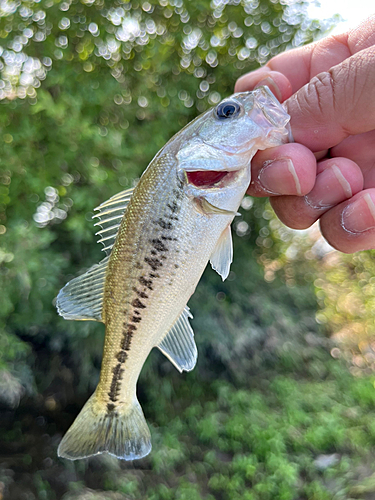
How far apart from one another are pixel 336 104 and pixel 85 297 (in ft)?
4.64

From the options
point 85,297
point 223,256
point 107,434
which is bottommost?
point 107,434

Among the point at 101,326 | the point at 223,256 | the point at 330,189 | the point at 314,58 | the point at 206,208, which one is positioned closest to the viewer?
the point at 206,208

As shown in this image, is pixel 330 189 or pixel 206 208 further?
pixel 330 189

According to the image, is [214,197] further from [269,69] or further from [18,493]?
[18,493]

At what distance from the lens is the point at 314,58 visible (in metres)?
2.15

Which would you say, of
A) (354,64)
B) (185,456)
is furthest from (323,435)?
(354,64)

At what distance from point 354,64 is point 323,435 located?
3999 mm

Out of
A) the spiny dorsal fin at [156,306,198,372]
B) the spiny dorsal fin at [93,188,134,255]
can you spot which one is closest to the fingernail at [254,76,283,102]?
the spiny dorsal fin at [93,188,134,255]

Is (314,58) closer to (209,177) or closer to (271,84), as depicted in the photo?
(271,84)

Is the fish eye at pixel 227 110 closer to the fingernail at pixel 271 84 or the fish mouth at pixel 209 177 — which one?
the fish mouth at pixel 209 177

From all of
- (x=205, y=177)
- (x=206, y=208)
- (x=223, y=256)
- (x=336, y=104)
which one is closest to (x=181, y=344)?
Answer: (x=223, y=256)

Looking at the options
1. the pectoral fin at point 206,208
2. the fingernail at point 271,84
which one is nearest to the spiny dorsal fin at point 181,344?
the pectoral fin at point 206,208

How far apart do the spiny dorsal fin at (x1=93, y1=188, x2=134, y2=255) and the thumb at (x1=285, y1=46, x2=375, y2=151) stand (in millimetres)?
862

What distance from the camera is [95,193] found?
345 centimetres
